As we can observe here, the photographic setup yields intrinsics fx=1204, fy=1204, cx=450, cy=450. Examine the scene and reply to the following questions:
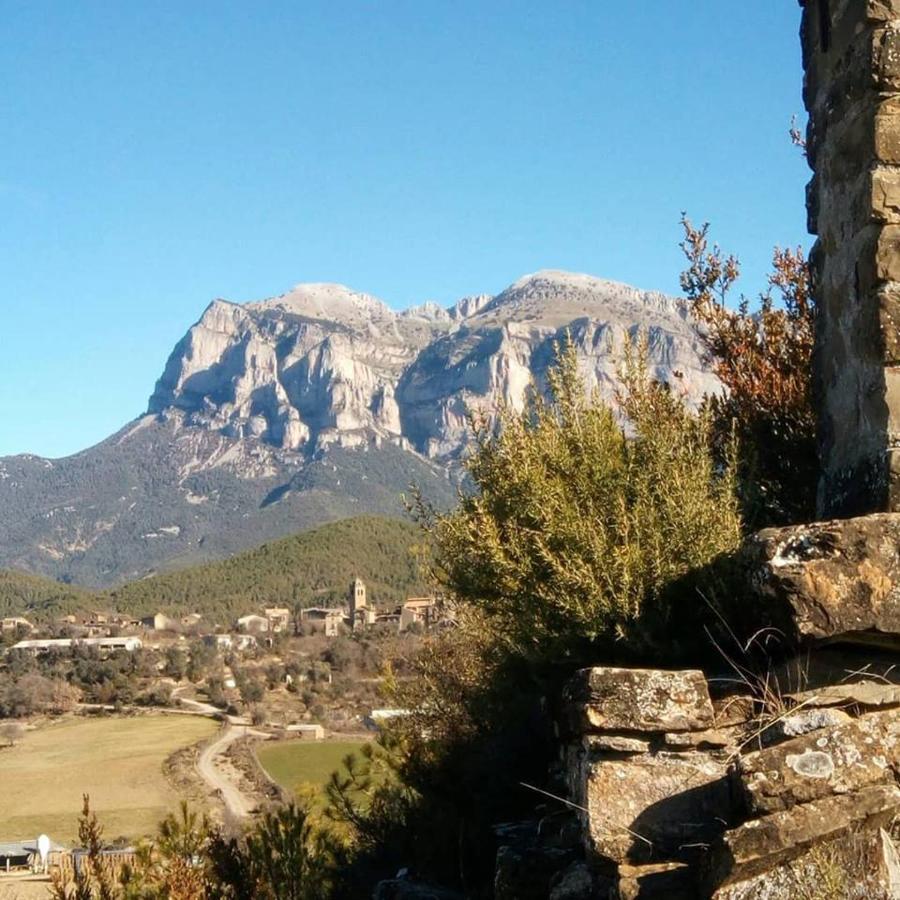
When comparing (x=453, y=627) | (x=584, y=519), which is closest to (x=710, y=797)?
(x=584, y=519)

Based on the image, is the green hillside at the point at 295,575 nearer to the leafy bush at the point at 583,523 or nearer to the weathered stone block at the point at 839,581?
the leafy bush at the point at 583,523

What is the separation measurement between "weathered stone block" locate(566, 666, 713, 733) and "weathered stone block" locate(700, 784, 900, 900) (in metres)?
0.78

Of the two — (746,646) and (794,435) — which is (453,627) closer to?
(794,435)

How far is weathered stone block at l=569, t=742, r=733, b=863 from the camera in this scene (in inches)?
202

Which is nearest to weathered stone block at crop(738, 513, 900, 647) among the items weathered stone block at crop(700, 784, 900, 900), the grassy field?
weathered stone block at crop(700, 784, 900, 900)

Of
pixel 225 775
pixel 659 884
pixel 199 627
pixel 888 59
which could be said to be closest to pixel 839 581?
pixel 659 884

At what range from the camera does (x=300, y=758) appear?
161ft

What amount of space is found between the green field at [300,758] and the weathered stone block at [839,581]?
112ft

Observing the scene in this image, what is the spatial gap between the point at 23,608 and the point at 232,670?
179 feet

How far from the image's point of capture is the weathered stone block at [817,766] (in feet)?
15.4

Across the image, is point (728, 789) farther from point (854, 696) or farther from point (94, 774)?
point (94, 774)

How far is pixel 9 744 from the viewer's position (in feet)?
213

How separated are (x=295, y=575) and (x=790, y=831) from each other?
5442 inches

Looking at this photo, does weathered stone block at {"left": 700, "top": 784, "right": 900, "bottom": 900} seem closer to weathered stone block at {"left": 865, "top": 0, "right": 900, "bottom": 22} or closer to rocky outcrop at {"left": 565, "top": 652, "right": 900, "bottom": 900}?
rocky outcrop at {"left": 565, "top": 652, "right": 900, "bottom": 900}
